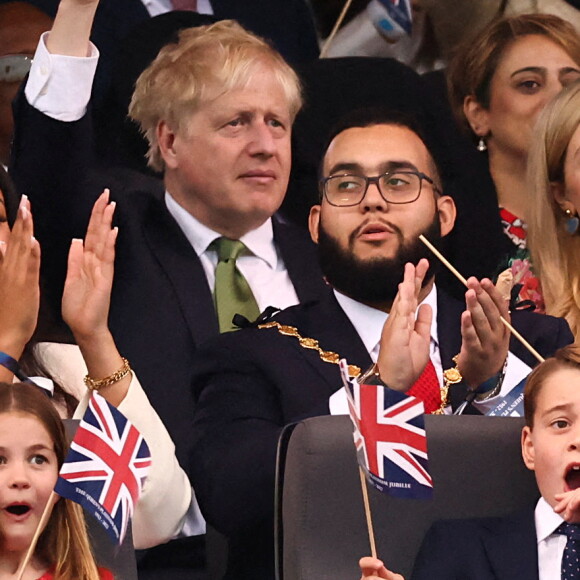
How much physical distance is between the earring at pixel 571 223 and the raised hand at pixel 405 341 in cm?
80

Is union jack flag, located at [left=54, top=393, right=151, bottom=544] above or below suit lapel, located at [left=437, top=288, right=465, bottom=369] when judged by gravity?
below

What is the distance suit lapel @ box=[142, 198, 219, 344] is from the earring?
2.59ft

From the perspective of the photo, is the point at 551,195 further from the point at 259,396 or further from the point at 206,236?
the point at 259,396

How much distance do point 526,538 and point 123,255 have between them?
1159 mm

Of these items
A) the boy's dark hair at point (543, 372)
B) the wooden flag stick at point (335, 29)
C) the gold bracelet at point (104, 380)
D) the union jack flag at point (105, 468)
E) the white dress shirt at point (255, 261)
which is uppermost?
the wooden flag stick at point (335, 29)

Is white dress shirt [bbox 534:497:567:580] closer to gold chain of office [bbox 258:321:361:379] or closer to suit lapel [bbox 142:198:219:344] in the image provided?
gold chain of office [bbox 258:321:361:379]

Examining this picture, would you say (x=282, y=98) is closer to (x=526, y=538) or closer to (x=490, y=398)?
(x=490, y=398)

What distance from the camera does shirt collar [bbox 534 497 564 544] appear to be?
2803mm

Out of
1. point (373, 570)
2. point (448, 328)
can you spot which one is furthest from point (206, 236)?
point (373, 570)

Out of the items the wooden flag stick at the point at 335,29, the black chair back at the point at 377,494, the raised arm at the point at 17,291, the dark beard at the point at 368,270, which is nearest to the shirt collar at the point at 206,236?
A: the dark beard at the point at 368,270

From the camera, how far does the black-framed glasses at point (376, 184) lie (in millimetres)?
3457

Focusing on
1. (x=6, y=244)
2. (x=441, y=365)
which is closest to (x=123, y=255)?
(x=6, y=244)

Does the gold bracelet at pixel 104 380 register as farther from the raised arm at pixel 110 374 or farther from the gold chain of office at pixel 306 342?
the gold chain of office at pixel 306 342

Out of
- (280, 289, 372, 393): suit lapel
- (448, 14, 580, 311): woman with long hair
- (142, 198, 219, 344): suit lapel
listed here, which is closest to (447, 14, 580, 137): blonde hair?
(448, 14, 580, 311): woman with long hair
